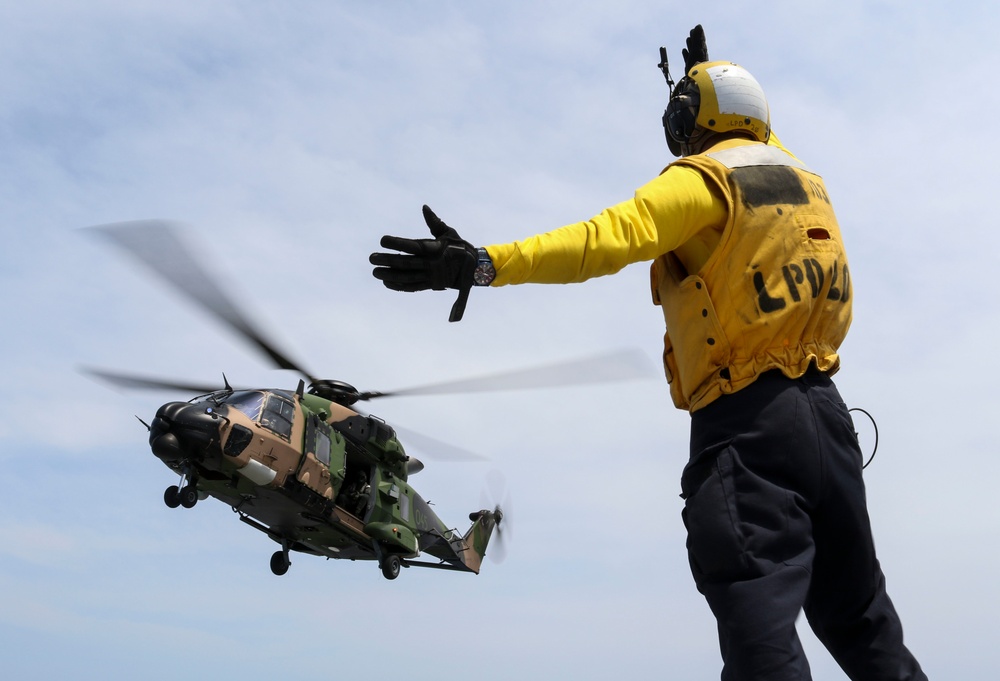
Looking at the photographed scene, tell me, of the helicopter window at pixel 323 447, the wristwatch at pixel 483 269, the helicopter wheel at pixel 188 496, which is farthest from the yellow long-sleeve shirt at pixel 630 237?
the helicopter window at pixel 323 447

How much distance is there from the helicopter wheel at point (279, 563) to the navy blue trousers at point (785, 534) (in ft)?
39.3

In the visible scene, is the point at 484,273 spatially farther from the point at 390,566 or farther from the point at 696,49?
the point at 390,566

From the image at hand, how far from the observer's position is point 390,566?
14.5 meters

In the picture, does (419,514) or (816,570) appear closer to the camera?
(816,570)

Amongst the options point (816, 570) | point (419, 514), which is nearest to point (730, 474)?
point (816, 570)

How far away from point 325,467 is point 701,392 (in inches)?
404

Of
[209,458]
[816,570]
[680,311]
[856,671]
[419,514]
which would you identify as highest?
[419,514]

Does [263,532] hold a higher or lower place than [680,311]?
higher

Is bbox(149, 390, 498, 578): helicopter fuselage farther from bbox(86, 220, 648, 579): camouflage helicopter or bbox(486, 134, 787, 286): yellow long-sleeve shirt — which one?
bbox(486, 134, 787, 286): yellow long-sleeve shirt

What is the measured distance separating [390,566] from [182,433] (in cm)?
432

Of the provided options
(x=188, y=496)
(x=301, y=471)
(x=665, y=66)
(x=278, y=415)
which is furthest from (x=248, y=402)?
(x=665, y=66)

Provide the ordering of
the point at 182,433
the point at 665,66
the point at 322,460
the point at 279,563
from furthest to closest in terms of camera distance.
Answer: the point at 279,563, the point at 322,460, the point at 182,433, the point at 665,66

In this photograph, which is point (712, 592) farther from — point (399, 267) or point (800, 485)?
point (399, 267)

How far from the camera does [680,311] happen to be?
318cm
